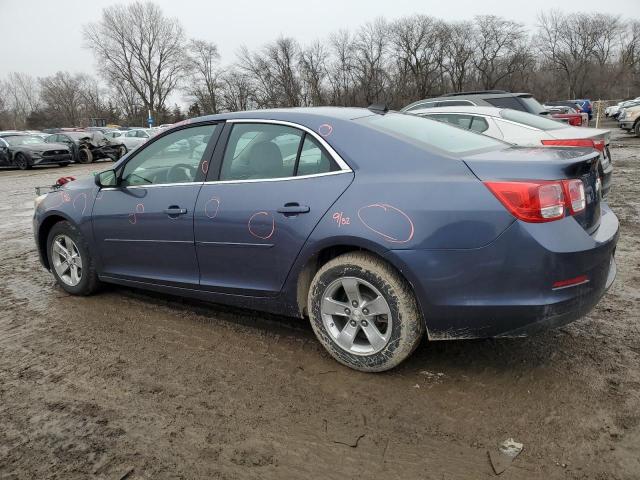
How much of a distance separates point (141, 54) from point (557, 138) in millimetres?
76548

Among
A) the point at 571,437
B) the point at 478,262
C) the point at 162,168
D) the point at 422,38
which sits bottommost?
the point at 571,437

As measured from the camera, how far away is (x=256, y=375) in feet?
10.2

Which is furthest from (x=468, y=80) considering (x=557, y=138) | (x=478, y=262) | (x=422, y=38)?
(x=478, y=262)

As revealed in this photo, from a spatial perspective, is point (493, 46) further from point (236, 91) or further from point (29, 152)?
point (29, 152)

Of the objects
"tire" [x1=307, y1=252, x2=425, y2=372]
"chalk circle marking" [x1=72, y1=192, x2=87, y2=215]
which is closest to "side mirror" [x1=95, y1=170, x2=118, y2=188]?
"chalk circle marking" [x1=72, y1=192, x2=87, y2=215]

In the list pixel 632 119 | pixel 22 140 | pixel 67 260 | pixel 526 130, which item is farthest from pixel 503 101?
pixel 22 140

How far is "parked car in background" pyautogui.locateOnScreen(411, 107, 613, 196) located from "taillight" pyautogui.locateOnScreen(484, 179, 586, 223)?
360 cm

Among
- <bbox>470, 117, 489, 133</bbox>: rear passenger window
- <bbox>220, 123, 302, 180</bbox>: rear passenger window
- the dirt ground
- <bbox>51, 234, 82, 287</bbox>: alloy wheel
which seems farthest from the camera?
<bbox>470, 117, 489, 133</bbox>: rear passenger window

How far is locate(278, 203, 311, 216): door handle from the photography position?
10.1ft

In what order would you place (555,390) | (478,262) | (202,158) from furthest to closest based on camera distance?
(202,158) < (555,390) < (478,262)

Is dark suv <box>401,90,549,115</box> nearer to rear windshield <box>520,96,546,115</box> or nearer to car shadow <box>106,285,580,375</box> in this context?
rear windshield <box>520,96,546,115</box>

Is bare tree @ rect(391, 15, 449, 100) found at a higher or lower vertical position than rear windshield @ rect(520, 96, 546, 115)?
higher

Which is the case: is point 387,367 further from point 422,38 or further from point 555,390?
point 422,38

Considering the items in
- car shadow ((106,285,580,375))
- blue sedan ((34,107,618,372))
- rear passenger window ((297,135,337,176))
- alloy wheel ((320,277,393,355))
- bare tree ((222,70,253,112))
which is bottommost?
car shadow ((106,285,580,375))
